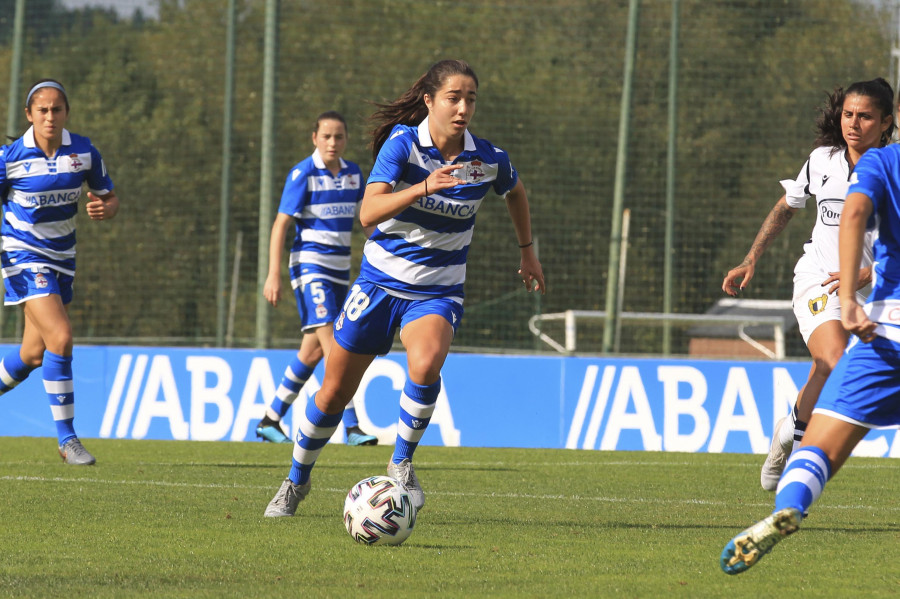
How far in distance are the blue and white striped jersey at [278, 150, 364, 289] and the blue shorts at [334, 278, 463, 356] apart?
4704 mm

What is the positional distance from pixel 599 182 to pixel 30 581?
45.9 ft

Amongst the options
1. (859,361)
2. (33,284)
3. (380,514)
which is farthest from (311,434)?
(33,284)

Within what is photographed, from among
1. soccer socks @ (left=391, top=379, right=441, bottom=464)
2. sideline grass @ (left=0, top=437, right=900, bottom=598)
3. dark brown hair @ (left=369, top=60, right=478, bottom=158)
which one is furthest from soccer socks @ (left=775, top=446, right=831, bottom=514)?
dark brown hair @ (left=369, top=60, right=478, bottom=158)

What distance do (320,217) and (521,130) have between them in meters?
8.05

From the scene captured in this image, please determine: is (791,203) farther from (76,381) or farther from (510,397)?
(76,381)

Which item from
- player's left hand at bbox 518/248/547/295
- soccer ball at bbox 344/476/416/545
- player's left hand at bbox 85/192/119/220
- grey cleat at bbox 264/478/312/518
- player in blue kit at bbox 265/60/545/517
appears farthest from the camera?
player's left hand at bbox 85/192/119/220

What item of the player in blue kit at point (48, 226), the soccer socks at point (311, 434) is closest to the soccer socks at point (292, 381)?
the player in blue kit at point (48, 226)

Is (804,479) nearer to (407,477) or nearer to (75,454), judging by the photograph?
(407,477)

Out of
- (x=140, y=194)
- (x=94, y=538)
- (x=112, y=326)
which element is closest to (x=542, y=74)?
(x=140, y=194)

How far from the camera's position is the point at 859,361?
4262 millimetres

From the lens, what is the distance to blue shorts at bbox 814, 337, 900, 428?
166 inches

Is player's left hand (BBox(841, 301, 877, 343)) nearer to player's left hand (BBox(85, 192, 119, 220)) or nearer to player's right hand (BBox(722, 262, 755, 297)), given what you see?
player's right hand (BBox(722, 262, 755, 297))

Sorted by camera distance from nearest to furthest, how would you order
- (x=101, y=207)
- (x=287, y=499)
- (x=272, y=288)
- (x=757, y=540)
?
(x=757, y=540), (x=287, y=499), (x=101, y=207), (x=272, y=288)

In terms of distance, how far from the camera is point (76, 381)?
1247cm
